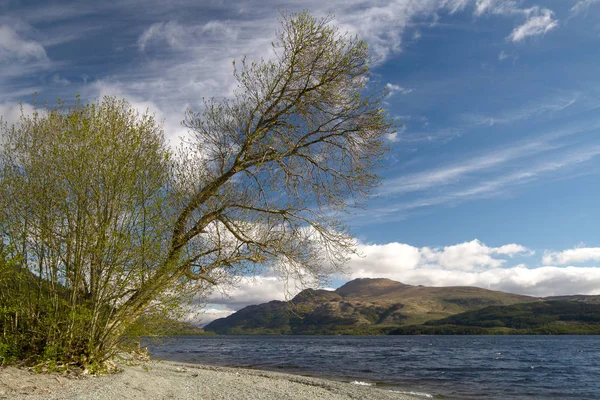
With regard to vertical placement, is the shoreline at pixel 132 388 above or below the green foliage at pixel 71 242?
below

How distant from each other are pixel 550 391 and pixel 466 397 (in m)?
11.7

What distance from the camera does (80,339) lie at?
568 inches

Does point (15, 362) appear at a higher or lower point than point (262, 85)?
lower

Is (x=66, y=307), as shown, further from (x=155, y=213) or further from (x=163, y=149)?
(x=163, y=149)

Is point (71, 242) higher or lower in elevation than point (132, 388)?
higher

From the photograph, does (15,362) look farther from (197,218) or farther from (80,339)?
(197,218)

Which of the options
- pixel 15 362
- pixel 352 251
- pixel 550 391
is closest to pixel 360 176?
pixel 352 251

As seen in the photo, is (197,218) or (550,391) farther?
(550,391)

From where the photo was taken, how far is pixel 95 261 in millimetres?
14555

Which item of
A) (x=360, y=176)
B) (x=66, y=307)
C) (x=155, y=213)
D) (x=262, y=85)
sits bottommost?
(x=66, y=307)

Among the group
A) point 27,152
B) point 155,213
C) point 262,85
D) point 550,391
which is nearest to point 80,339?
point 155,213

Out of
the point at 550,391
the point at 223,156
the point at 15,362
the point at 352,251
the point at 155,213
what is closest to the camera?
the point at 15,362

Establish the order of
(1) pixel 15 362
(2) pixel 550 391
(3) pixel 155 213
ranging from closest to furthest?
(1) pixel 15 362 → (3) pixel 155 213 → (2) pixel 550 391

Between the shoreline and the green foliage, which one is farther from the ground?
the green foliage
